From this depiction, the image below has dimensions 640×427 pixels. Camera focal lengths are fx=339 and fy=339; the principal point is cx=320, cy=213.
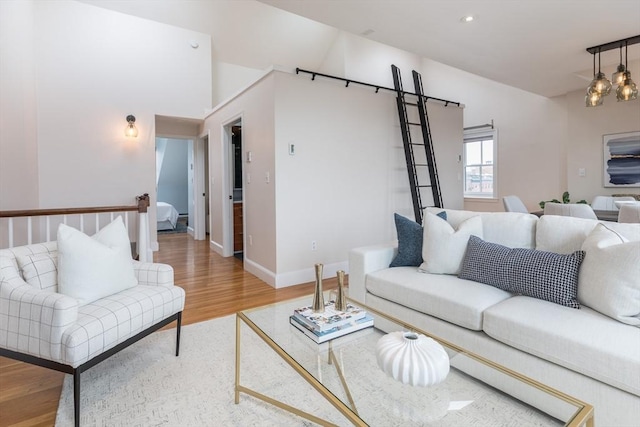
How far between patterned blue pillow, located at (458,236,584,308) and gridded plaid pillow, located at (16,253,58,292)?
245cm

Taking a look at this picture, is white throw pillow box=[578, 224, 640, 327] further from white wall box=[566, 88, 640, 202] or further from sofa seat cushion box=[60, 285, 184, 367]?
white wall box=[566, 88, 640, 202]

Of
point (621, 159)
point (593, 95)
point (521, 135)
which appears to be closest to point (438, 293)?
point (593, 95)

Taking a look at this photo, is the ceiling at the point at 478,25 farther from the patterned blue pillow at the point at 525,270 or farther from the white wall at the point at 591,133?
the patterned blue pillow at the point at 525,270

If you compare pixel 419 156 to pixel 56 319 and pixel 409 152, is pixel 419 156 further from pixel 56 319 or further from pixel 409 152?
pixel 56 319

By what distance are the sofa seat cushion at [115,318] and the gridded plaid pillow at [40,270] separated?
295 millimetres

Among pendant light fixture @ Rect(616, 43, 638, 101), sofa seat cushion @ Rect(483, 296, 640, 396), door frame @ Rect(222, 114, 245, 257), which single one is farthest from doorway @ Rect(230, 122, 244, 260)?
pendant light fixture @ Rect(616, 43, 638, 101)

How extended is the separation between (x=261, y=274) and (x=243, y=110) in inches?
81.6

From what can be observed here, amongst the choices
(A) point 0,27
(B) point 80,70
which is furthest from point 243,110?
(B) point 80,70

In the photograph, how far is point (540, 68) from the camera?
4.29 metres

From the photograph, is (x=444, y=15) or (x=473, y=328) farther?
(x=444, y=15)

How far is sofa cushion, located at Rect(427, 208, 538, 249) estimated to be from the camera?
2.21 metres

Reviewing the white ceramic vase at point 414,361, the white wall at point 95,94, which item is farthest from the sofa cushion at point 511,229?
the white wall at point 95,94

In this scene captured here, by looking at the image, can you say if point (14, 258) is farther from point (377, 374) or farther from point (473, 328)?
point (473, 328)

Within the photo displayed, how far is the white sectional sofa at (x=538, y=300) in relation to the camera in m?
1.35
